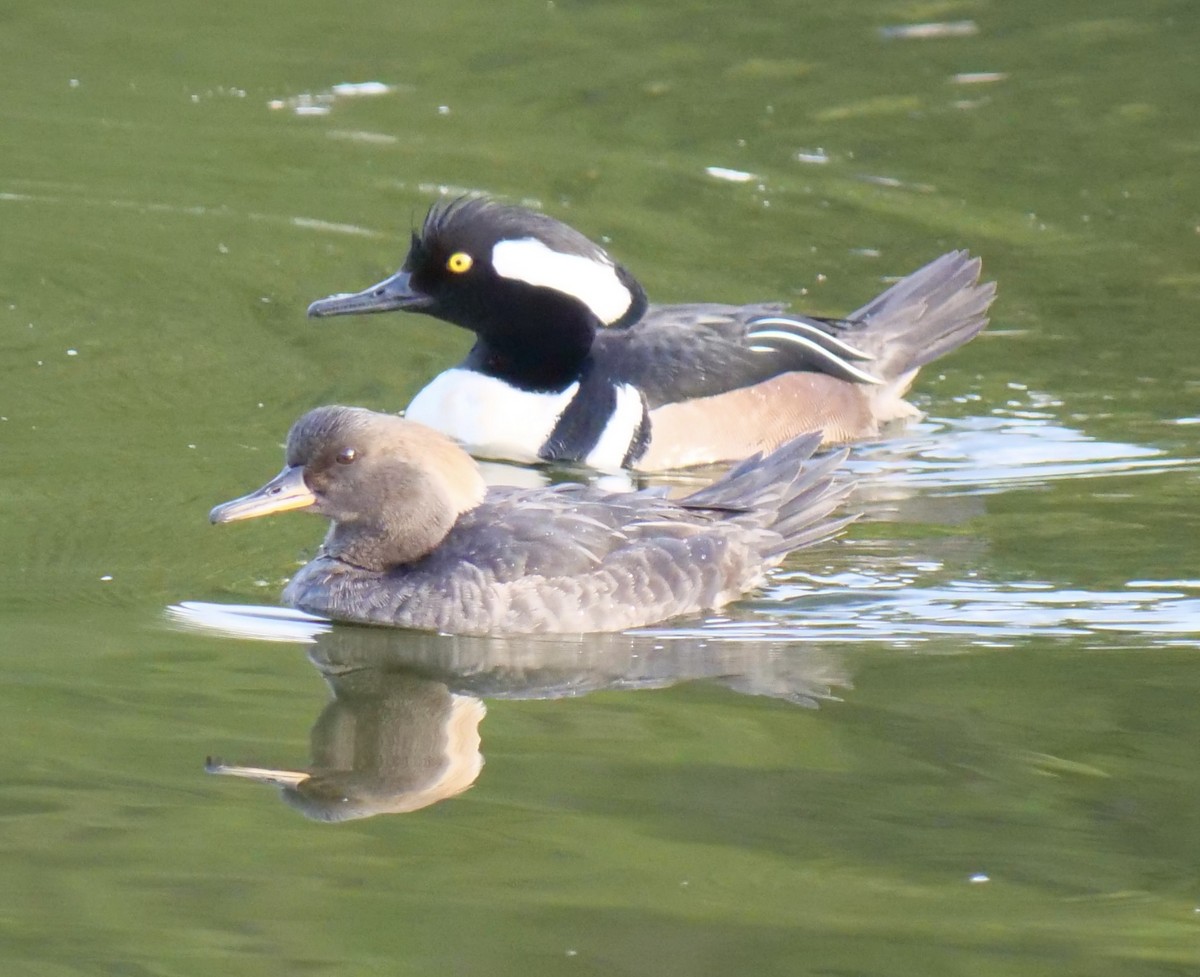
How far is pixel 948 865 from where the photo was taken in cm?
547

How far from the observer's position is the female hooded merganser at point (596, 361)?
10.6 meters

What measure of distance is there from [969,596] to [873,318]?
352 cm

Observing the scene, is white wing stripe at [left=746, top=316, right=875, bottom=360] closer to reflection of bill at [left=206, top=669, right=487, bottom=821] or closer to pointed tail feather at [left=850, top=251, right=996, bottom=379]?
pointed tail feather at [left=850, top=251, right=996, bottom=379]

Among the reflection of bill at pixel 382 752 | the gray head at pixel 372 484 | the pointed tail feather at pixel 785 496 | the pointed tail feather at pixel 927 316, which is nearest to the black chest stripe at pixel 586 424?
the pointed tail feather at pixel 927 316

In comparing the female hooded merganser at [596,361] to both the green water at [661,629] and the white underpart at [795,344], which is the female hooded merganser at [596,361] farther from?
the green water at [661,629]

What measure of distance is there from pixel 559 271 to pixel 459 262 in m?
0.49

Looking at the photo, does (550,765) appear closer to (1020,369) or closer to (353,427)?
(353,427)

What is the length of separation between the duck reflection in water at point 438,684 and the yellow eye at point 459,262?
3234 mm

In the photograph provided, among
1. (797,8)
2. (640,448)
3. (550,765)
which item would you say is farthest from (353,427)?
(797,8)

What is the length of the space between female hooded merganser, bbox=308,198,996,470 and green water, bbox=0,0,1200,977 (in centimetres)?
50

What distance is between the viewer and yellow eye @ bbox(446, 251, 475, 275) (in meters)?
10.7

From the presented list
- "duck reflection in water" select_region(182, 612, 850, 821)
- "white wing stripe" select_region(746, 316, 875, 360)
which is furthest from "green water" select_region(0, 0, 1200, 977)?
"white wing stripe" select_region(746, 316, 875, 360)

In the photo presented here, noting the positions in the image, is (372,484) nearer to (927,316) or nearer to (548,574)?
(548,574)

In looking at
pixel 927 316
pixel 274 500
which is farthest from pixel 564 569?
pixel 927 316
